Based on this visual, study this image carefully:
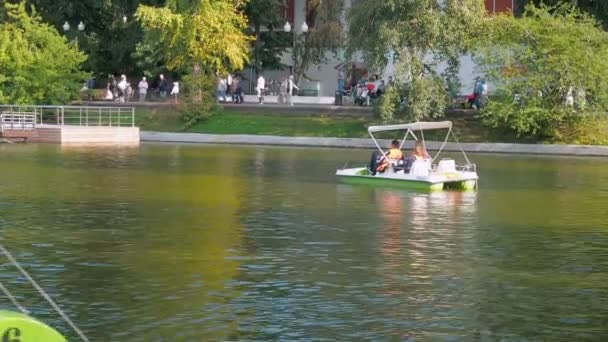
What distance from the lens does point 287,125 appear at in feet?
199

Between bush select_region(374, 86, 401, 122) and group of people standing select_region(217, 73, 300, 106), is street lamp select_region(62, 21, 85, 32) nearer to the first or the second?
group of people standing select_region(217, 73, 300, 106)

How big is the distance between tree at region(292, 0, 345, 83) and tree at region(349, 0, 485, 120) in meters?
12.3

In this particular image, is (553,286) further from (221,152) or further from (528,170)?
(221,152)

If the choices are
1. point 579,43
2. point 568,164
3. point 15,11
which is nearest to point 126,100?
point 15,11

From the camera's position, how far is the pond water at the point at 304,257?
51.7 feet

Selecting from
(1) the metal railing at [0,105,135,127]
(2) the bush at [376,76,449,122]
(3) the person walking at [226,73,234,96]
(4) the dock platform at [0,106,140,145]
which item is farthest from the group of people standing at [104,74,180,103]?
(2) the bush at [376,76,449,122]

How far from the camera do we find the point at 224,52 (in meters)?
65.0

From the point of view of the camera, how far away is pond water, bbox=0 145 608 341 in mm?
15750

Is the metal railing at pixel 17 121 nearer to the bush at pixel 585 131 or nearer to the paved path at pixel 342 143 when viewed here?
the paved path at pixel 342 143

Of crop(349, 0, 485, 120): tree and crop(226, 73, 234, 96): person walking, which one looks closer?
crop(349, 0, 485, 120): tree

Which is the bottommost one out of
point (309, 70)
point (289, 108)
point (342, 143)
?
point (342, 143)

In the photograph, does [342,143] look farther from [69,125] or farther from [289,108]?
[69,125]

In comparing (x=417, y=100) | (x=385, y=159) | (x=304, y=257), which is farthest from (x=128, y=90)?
(x=304, y=257)

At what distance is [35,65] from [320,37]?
16.6 metres
